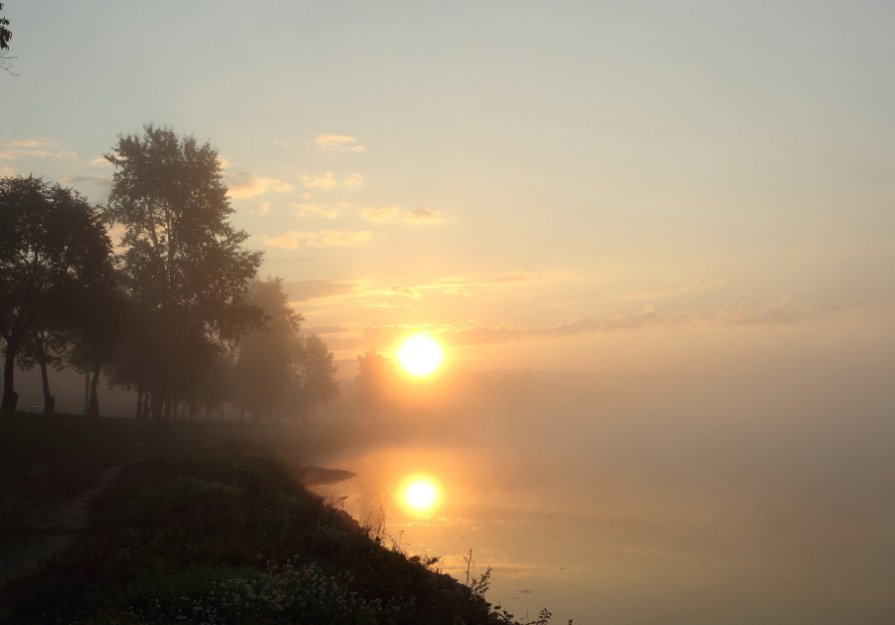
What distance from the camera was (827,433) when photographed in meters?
121

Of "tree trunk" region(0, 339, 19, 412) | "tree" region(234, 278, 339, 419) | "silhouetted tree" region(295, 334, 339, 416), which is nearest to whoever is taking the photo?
"tree trunk" region(0, 339, 19, 412)

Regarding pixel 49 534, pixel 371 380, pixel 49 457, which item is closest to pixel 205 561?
pixel 49 534

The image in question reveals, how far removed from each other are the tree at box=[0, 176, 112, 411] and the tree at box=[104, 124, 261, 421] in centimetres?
271

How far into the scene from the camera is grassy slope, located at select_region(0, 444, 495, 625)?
41.2ft

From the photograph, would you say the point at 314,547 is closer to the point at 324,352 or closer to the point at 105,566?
the point at 105,566

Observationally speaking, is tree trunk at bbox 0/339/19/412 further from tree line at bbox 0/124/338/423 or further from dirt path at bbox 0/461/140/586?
dirt path at bbox 0/461/140/586

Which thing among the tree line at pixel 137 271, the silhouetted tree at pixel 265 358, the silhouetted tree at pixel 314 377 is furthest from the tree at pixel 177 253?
the silhouetted tree at pixel 314 377

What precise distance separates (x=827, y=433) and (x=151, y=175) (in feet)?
378

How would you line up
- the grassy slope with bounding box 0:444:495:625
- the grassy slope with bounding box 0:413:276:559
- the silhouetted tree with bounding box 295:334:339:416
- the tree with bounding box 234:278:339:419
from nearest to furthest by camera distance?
the grassy slope with bounding box 0:444:495:625
the grassy slope with bounding box 0:413:276:559
the tree with bounding box 234:278:339:419
the silhouetted tree with bounding box 295:334:339:416

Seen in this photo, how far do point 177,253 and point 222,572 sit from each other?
3567cm

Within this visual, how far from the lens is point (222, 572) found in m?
14.1

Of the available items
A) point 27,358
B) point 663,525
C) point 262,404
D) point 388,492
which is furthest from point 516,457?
point 27,358

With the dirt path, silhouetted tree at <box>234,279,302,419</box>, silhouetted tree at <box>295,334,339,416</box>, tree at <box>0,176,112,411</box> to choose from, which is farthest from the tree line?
silhouetted tree at <box>295,334,339,416</box>

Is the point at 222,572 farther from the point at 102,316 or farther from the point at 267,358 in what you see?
the point at 267,358
